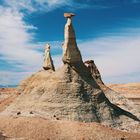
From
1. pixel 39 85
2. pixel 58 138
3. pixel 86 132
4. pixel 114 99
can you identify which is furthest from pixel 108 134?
pixel 114 99

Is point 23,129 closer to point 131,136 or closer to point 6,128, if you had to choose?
point 6,128

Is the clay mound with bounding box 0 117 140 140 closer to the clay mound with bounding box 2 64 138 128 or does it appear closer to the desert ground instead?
the desert ground

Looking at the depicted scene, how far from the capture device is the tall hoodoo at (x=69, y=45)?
45.0 m

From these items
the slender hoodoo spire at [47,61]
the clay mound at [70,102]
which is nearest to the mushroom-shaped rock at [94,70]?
the slender hoodoo spire at [47,61]

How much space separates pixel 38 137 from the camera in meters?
37.5

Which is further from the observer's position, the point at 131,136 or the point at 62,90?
the point at 62,90

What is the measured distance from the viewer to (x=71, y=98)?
143ft

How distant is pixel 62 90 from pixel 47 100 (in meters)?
1.77

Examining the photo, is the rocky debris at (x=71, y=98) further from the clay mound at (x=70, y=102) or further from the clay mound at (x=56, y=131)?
the clay mound at (x=56, y=131)

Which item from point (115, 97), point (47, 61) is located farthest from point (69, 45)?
point (115, 97)

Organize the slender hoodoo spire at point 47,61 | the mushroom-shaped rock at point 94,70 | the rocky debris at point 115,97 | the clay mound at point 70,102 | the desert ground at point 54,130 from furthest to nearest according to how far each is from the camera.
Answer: the mushroom-shaped rock at point 94,70 < the rocky debris at point 115,97 < the slender hoodoo spire at point 47,61 < the clay mound at point 70,102 < the desert ground at point 54,130

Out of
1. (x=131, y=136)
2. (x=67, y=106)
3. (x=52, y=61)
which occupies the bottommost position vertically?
(x=131, y=136)

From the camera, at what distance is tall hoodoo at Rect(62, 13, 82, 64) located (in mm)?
45000

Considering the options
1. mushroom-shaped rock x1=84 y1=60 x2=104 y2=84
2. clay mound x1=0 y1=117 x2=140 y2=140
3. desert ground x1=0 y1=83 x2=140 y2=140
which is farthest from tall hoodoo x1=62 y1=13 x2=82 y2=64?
mushroom-shaped rock x1=84 y1=60 x2=104 y2=84
